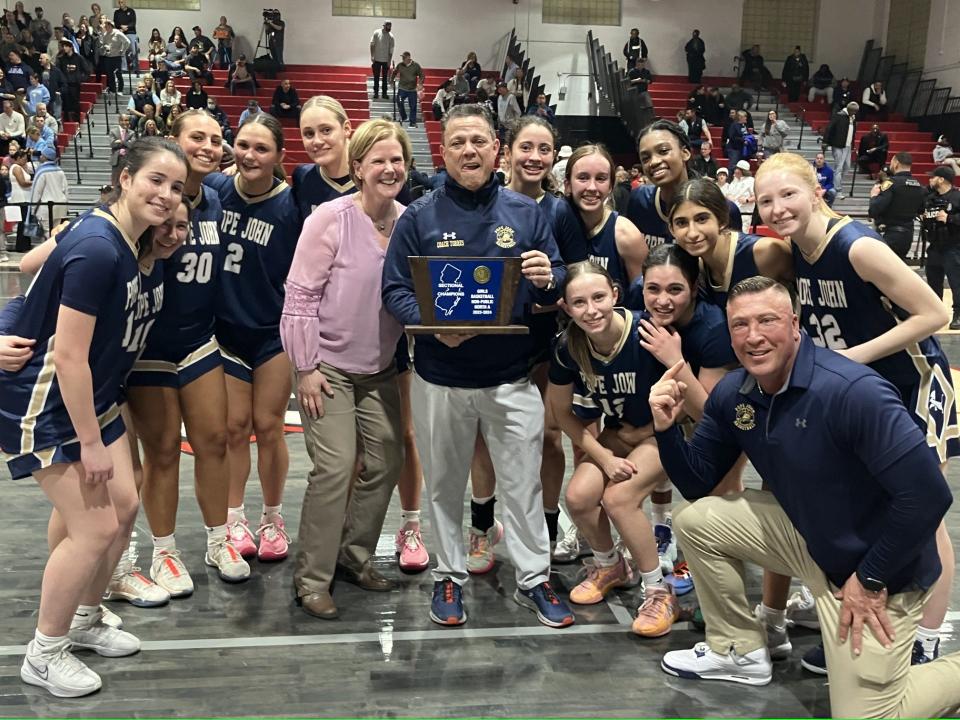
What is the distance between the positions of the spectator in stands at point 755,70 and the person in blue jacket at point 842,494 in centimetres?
2292

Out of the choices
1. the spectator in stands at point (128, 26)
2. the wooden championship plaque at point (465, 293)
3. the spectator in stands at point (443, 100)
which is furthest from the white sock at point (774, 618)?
the spectator in stands at point (128, 26)

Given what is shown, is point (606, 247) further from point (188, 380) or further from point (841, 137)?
point (841, 137)

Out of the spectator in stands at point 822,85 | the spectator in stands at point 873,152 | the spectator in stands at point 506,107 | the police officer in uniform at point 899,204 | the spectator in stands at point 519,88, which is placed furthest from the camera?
the spectator in stands at point 822,85

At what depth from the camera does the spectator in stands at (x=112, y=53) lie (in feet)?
70.0

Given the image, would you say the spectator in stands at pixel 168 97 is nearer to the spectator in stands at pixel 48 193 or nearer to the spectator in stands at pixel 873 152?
the spectator in stands at pixel 48 193

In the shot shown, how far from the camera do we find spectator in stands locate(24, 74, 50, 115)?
63.0 ft

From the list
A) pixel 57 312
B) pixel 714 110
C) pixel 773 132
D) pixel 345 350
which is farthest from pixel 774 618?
pixel 714 110

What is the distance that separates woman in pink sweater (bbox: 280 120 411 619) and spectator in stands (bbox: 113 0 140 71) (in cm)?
2074

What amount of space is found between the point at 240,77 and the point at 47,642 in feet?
66.9

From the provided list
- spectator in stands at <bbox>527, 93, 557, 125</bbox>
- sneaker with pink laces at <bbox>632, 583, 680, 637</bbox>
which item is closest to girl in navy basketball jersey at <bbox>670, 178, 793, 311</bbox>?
sneaker with pink laces at <bbox>632, 583, 680, 637</bbox>

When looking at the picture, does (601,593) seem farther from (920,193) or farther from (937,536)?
(920,193)

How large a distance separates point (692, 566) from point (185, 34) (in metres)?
23.8

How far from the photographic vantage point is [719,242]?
376 centimetres

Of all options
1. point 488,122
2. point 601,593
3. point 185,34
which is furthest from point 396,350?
point 185,34
